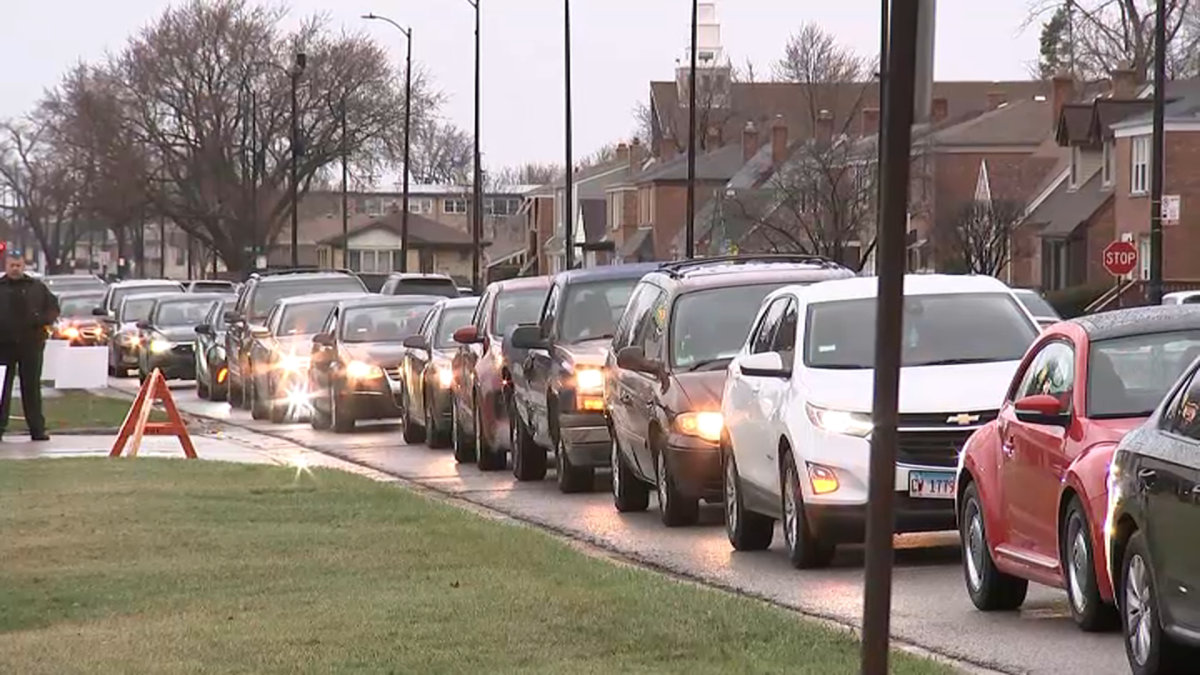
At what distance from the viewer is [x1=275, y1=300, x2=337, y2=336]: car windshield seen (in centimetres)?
3341

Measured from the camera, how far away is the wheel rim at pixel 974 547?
11906 millimetres

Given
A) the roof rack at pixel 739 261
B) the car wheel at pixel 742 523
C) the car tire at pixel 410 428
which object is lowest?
the car tire at pixel 410 428

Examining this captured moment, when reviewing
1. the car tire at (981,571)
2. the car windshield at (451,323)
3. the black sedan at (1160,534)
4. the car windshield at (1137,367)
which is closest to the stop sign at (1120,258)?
the car windshield at (451,323)

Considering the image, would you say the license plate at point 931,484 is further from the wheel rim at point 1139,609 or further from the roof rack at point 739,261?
the roof rack at point 739,261

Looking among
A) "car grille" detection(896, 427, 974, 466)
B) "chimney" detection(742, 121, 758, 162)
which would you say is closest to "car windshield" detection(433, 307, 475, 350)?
"car grille" detection(896, 427, 974, 466)

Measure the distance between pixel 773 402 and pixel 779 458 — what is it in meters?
0.40

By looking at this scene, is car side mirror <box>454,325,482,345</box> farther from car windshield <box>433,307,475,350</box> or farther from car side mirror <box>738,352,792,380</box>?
car side mirror <box>738,352,792,380</box>

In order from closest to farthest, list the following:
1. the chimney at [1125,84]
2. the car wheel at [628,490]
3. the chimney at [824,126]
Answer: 1. the car wheel at [628,490]
2. the chimney at [1125,84]
3. the chimney at [824,126]

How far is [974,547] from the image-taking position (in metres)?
12.1

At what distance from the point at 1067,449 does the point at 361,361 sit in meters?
19.2

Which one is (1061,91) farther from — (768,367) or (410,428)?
(768,367)

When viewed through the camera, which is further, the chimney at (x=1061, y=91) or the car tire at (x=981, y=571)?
the chimney at (x=1061, y=91)

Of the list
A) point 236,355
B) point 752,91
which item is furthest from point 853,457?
point 752,91

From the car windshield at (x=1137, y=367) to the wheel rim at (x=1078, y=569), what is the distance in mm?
728
